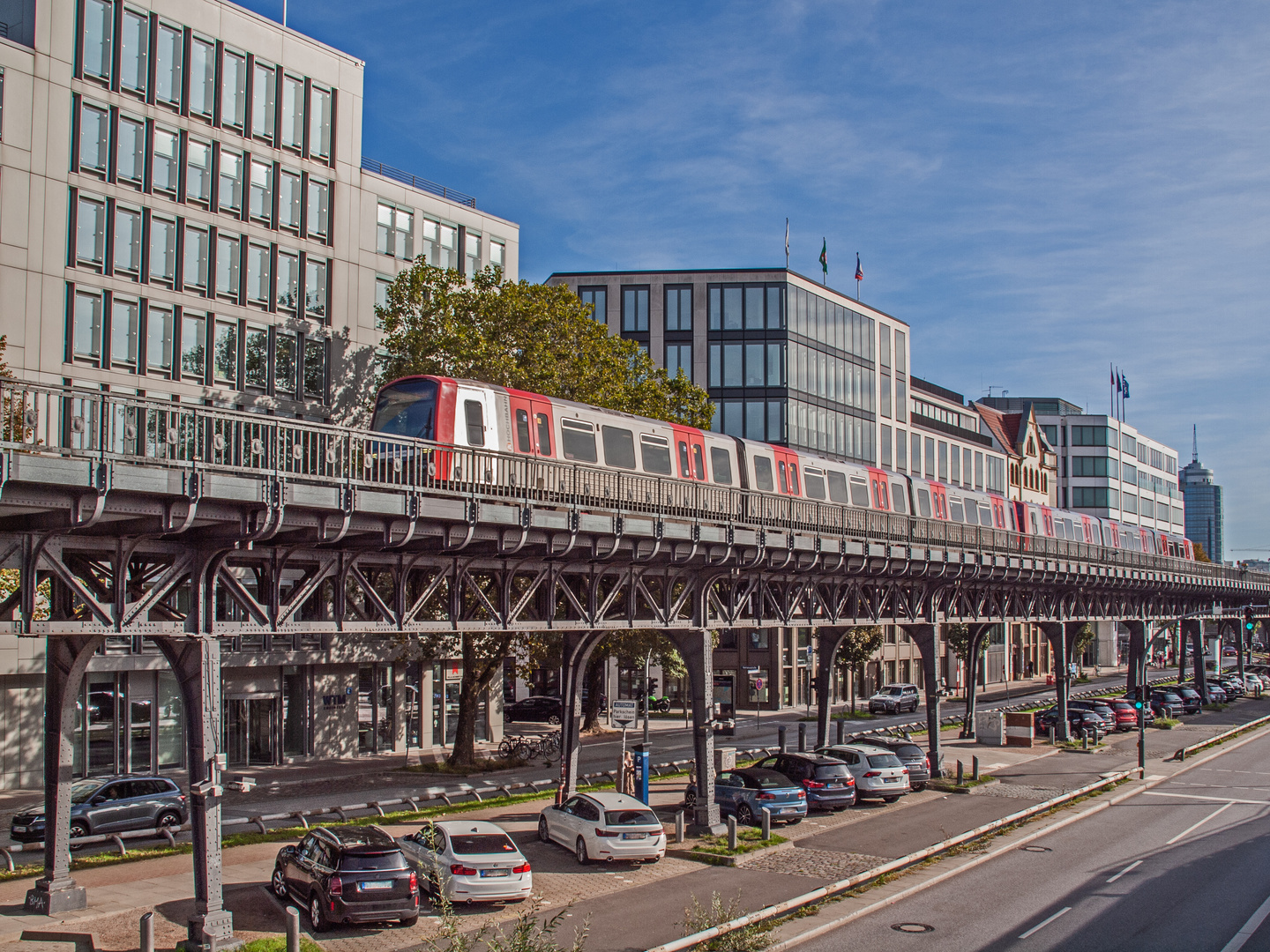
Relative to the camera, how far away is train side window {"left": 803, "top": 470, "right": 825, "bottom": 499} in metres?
39.3

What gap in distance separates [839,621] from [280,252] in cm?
2599

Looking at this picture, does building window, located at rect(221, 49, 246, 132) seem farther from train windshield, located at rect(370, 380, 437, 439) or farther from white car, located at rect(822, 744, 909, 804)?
white car, located at rect(822, 744, 909, 804)

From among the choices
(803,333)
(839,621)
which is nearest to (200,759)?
(839,621)

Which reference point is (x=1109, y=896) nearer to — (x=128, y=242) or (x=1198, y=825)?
(x=1198, y=825)

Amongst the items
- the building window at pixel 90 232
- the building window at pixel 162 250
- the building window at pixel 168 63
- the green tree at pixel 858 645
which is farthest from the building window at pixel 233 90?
the green tree at pixel 858 645

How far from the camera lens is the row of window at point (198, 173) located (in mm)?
39250

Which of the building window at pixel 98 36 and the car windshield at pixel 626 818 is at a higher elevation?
the building window at pixel 98 36

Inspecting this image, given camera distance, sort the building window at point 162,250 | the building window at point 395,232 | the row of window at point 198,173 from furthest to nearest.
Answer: the building window at point 395,232
the building window at point 162,250
the row of window at point 198,173

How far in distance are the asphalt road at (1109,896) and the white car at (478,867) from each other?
5.41 metres

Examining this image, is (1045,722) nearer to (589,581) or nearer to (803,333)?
(803,333)

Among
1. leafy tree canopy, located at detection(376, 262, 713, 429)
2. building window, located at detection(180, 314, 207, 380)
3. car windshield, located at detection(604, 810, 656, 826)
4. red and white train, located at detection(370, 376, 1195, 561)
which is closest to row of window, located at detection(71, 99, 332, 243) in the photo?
building window, located at detection(180, 314, 207, 380)

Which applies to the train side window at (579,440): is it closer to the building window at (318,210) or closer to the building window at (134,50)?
the building window at (318,210)

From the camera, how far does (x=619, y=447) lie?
100 ft

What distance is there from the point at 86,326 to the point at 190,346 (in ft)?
12.3
